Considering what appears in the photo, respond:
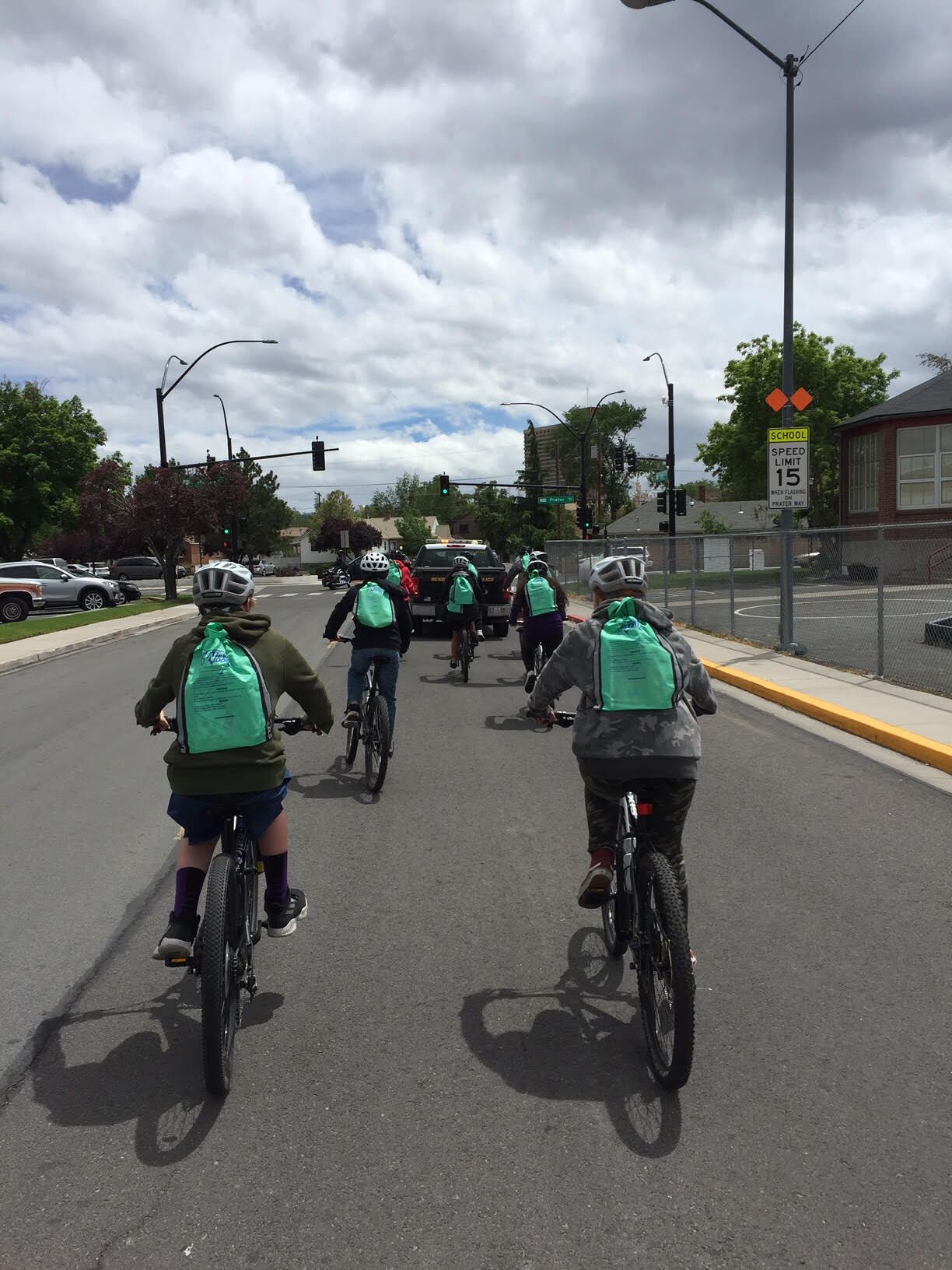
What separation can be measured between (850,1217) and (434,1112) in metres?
1.26

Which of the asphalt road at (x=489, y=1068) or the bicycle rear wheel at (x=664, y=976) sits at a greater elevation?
the bicycle rear wheel at (x=664, y=976)

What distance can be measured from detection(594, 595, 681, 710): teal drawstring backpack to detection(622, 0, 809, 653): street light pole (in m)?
11.7

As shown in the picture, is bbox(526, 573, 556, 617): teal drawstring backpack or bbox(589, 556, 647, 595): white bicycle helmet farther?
bbox(526, 573, 556, 617): teal drawstring backpack

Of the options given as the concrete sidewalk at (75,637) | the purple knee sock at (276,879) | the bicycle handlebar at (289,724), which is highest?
the bicycle handlebar at (289,724)

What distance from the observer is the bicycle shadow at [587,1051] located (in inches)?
128

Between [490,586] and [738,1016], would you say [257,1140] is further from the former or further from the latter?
[490,586]

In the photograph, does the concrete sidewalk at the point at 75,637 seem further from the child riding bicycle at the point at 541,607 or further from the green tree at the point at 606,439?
the green tree at the point at 606,439

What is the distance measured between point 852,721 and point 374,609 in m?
4.85

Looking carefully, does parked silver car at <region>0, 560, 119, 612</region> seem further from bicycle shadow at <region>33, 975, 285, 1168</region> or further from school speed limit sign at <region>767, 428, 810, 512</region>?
bicycle shadow at <region>33, 975, 285, 1168</region>

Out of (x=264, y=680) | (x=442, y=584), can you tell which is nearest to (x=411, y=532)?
(x=442, y=584)

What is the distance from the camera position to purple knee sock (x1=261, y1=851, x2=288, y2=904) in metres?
4.06

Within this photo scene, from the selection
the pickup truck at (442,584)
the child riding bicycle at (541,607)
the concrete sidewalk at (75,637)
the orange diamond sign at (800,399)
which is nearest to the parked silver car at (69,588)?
the concrete sidewalk at (75,637)

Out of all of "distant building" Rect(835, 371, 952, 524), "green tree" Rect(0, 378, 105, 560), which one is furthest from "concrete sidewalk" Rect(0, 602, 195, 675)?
"green tree" Rect(0, 378, 105, 560)

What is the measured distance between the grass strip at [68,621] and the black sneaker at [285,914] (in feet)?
65.8
